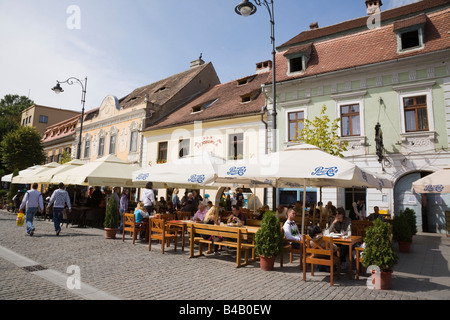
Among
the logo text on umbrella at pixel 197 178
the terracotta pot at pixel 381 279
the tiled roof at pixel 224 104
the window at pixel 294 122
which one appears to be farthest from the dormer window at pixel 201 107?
the terracotta pot at pixel 381 279

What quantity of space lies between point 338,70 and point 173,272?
13633 mm

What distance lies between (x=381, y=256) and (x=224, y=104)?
1797cm

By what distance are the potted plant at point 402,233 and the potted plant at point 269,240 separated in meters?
5.04

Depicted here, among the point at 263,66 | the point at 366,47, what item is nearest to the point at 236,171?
the point at 366,47

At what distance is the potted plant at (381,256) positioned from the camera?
536 cm

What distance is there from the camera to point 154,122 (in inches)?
1004

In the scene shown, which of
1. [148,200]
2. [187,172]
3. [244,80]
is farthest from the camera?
[244,80]

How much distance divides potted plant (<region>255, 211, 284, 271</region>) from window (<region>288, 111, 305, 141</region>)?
35.5 ft

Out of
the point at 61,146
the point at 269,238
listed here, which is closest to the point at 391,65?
the point at 269,238

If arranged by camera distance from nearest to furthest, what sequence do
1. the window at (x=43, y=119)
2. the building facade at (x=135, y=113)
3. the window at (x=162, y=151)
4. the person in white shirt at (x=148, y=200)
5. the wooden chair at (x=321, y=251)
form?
the wooden chair at (x=321, y=251), the person in white shirt at (x=148, y=200), the window at (x=162, y=151), the building facade at (x=135, y=113), the window at (x=43, y=119)

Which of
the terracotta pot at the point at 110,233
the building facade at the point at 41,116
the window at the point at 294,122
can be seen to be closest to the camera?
the terracotta pot at the point at 110,233

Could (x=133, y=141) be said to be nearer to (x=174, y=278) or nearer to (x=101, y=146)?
(x=101, y=146)

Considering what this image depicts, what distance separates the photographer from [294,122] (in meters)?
17.2

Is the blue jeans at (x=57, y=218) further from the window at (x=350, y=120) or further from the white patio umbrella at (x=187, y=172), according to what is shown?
the window at (x=350, y=120)
